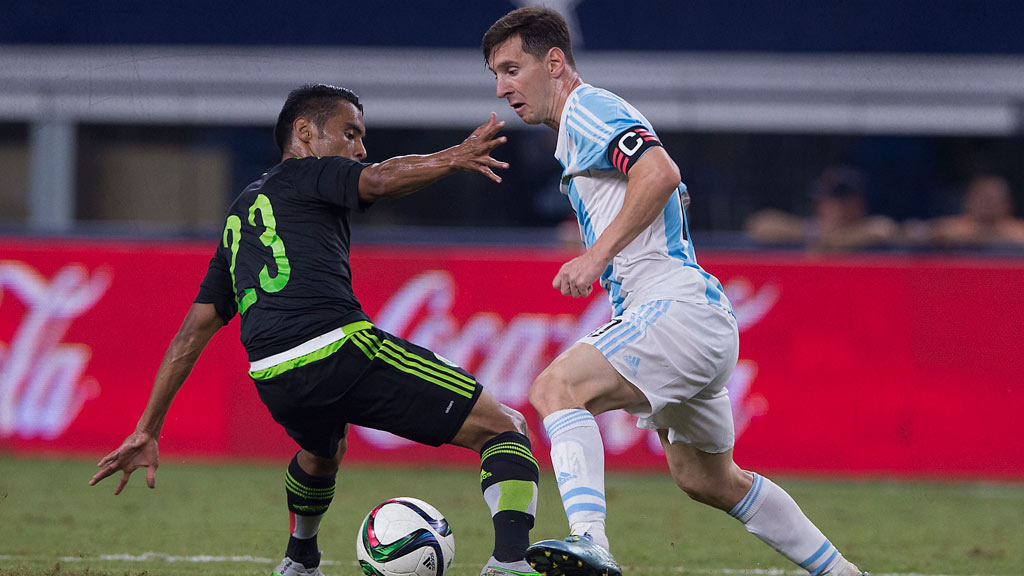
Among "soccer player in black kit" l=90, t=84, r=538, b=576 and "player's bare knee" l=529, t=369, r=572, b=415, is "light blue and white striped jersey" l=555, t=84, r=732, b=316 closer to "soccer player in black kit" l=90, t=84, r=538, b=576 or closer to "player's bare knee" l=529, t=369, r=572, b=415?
"soccer player in black kit" l=90, t=84, r=538, b=576

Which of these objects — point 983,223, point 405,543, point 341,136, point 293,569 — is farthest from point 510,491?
point 983,223

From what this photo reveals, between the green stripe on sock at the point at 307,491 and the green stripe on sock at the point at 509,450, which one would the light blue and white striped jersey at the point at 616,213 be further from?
the green stripe on sock at the point at 307,491

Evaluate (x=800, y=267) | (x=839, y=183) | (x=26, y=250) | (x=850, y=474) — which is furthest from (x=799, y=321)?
(x=26, y=250)

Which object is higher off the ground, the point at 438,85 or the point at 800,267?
the point at 438,85

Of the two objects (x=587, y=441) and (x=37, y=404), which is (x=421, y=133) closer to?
(x=37, y=404)

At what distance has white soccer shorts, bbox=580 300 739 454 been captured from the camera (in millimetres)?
4059

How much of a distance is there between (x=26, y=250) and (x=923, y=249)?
6973 mm

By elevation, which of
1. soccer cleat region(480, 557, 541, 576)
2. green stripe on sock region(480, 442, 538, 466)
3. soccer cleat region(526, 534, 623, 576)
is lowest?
soccer cleat region(480, 557, 541, 576)

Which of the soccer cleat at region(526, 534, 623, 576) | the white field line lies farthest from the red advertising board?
the soccer cleat at region(526, 534, 623, 576)

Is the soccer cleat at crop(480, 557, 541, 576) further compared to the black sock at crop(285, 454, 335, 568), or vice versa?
the black sock at crop(285, 454, 335, 568)

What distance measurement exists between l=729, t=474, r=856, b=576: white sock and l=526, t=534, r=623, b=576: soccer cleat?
115 centimetres

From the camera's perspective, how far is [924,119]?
45.4 feet

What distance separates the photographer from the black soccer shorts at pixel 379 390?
14.7 ft

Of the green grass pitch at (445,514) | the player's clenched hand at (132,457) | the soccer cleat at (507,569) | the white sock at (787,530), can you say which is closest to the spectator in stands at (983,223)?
the green grass pitch at (445,514)
